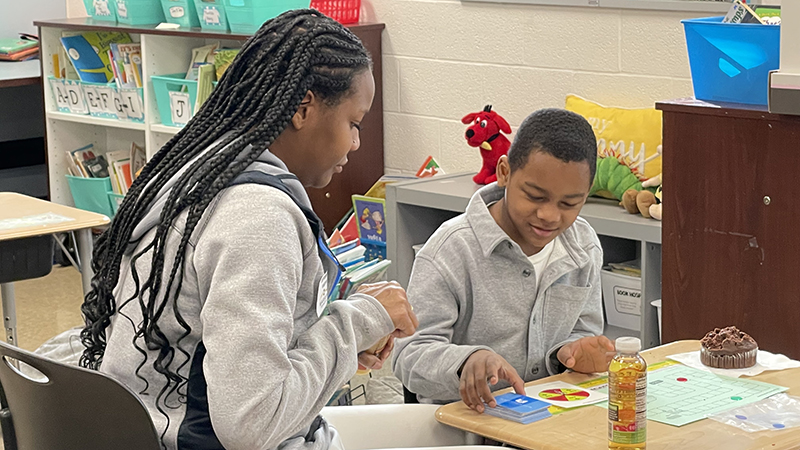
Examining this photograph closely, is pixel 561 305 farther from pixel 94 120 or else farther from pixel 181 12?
pixel 94 120

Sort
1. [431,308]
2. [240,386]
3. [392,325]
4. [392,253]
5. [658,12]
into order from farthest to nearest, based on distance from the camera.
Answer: [392,253] < [658,12] < [431,308] < [392,325] < [240,386]

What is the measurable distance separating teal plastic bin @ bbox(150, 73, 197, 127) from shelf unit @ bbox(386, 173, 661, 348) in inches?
51.8

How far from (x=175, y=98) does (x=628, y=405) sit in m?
3.67

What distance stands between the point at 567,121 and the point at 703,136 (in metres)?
0.58

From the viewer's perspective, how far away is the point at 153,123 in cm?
486

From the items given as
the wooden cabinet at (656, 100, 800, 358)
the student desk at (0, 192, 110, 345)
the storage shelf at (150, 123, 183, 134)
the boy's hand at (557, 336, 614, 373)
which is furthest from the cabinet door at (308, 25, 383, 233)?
the boy's hand at (557, 336, 614, 373)

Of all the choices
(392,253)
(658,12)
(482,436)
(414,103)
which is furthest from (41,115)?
(482,436)

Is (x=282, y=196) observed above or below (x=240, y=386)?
above

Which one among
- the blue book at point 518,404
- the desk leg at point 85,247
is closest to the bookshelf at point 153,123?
the desk leg at point 85,247

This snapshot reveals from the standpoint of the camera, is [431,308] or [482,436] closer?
[482,436]

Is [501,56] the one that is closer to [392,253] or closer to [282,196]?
[392,253]

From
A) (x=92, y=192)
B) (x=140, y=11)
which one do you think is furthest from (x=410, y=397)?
(x=92, y=192)

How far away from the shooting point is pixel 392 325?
138 cm

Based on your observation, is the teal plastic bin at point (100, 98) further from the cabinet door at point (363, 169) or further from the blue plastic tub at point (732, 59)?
the blue plastic tub at point (732, 59)
